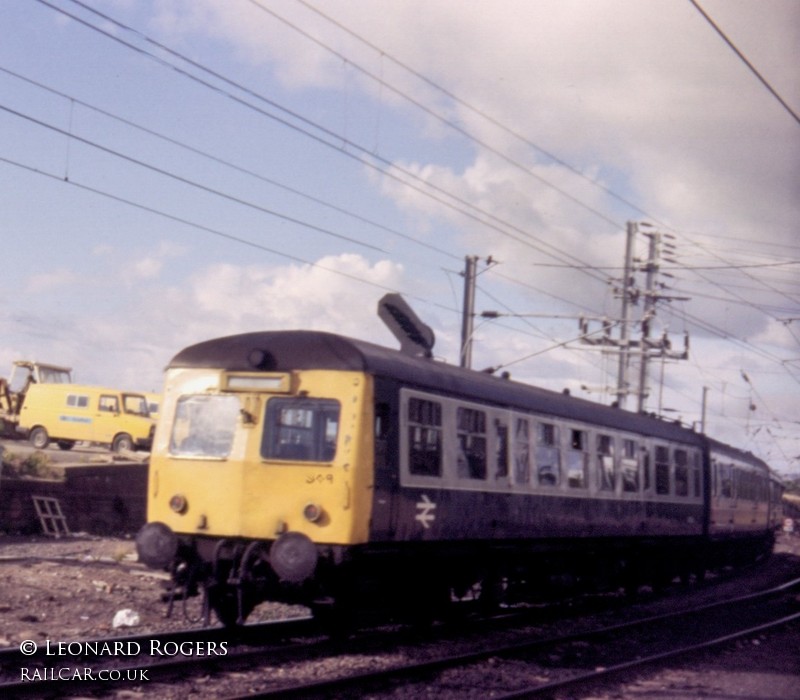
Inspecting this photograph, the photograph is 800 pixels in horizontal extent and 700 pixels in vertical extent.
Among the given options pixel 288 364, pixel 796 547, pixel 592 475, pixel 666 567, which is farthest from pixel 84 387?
pixel 796 547

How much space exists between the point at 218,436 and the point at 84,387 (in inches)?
1034

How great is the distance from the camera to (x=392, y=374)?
10555 millimetres

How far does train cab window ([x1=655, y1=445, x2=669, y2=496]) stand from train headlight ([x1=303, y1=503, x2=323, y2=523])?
9.93m

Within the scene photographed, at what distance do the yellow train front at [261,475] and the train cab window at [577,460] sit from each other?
207 inches

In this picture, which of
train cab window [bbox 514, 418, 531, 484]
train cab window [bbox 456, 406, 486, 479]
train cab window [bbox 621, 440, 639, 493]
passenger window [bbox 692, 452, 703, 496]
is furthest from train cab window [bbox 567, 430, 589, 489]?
passenger window [bbox 692, 452, 703, 496]

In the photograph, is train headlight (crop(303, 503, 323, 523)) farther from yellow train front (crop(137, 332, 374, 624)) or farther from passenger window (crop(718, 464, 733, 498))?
passenger window (crop(718, 464, 733, 498))

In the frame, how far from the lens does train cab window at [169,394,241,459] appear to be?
10664 millimetres

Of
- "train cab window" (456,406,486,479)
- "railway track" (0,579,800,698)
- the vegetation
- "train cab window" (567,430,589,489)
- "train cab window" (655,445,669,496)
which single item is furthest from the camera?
the vegetation

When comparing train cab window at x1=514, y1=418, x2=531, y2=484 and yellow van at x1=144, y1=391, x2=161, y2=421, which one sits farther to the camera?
yellow van at x1=144, y1=391, x2=161, y2=421

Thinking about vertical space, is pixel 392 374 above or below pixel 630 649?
above

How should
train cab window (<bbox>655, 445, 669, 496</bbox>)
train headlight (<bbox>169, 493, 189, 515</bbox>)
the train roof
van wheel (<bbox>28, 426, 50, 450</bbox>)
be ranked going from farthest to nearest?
van wheel (<bbox>28, 426, 50, 450</bbox>)
train cab window (<bbox>655, 445, 669, 496</bbox>)
train headlight (<bbox>169, 493, 189, 515</bbox>)
the train roof

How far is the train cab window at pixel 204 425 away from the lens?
10664mm

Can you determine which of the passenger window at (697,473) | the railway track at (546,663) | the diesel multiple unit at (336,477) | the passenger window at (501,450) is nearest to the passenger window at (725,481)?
the passenger window at (697,473)

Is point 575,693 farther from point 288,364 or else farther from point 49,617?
point 49,617
